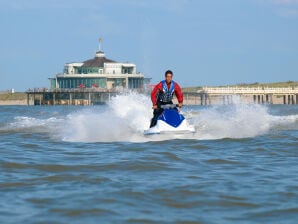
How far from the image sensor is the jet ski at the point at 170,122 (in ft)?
56.9

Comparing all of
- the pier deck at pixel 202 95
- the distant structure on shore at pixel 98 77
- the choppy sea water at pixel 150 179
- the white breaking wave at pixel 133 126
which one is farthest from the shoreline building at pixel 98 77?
the choppy sea water at pixel 150 179

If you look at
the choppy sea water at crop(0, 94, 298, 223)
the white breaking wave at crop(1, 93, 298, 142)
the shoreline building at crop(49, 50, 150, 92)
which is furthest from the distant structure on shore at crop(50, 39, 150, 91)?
the choppy sea water at crop(0, 94, 298, 223)

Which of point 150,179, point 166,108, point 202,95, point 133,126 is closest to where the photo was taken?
point 150,179

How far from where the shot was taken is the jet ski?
17.3m

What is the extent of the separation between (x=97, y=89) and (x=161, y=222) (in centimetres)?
9439

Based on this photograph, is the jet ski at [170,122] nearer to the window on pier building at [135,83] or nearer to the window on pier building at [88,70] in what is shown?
the window on pier building at [135,83]

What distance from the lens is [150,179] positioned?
10977 millimetres

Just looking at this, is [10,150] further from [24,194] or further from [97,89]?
[97,89]

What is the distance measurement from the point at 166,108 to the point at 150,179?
21.7 ft

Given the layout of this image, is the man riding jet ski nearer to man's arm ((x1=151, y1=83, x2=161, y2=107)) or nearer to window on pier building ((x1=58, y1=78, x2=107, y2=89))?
man's arm ((x1=151, y1=83, x2=161, y2=107))

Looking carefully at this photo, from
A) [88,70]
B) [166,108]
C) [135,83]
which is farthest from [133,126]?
[88,70]

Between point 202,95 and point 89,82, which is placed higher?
point 89,82

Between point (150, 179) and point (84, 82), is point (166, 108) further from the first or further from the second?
point (84, 82)

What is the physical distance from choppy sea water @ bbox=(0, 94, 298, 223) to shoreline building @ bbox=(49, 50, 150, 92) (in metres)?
88.9
